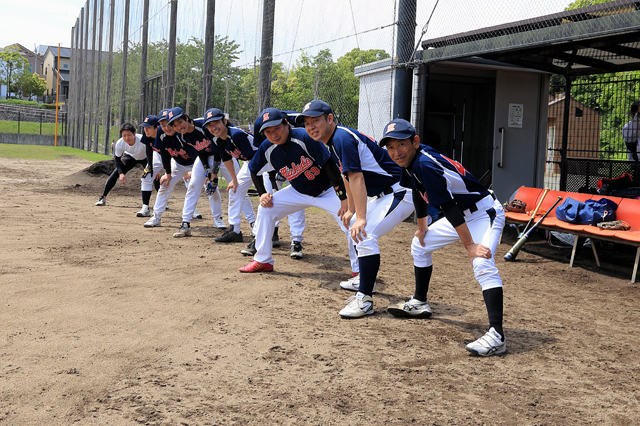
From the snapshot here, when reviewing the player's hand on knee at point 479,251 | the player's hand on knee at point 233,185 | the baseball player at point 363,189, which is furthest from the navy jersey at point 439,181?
the player's hand on knee at point 233,185

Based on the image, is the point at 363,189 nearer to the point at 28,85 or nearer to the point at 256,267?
the point at 256,267

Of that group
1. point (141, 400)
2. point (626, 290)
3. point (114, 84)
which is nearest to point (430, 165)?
point (141, 400)

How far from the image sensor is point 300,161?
5473 mm

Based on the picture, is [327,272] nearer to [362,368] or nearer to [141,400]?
[362,368]

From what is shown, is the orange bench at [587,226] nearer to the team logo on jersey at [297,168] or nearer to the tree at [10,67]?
the team logo on jersey at [297,168]

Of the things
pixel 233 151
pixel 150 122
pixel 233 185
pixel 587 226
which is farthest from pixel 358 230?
pixel 150 122

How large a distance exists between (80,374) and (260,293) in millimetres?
2145

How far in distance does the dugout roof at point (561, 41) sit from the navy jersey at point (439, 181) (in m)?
3.27

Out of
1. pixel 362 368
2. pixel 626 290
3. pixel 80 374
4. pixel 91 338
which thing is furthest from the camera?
pixel 626 290

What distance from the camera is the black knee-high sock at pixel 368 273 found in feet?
15.3

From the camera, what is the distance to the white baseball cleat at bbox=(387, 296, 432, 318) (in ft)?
14.9

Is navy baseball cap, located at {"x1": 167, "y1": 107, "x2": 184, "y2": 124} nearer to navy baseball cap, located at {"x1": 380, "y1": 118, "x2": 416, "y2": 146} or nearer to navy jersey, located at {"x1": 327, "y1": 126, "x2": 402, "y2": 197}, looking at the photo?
navy jersey, located at {"x1": 327, "y1": 126, "x2": 402, "y2": 197}

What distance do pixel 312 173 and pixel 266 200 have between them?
1.93ft

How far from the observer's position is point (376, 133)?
10.1m
